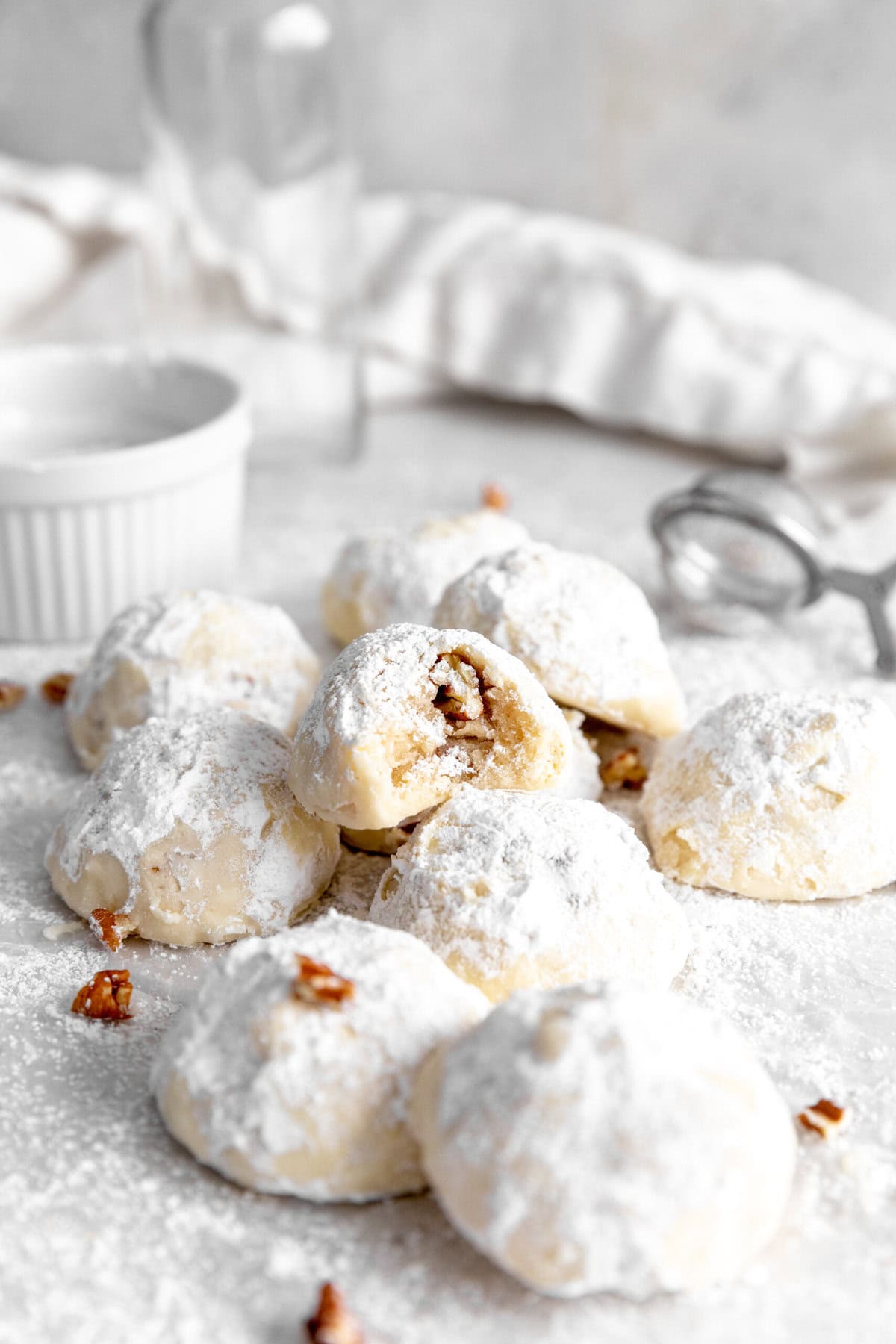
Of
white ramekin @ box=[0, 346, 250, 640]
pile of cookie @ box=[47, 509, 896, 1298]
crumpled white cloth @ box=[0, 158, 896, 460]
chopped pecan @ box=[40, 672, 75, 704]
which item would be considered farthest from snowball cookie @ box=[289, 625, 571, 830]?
crumpled white cloth @ box=[0, 158, 896, 460]

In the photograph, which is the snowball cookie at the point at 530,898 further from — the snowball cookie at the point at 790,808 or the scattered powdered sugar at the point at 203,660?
the scattered powdered sugar at the point at 203,660

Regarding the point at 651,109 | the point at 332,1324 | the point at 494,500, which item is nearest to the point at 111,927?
the point at 332,1324

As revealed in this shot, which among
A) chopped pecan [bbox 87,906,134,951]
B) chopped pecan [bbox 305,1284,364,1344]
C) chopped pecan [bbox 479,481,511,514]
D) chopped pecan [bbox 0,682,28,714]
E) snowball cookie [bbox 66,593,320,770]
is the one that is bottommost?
chopped pecan [bbox 479,481,511,514]

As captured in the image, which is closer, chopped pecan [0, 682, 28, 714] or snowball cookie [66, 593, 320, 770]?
snowball cookie [66, 593, 320, 770]

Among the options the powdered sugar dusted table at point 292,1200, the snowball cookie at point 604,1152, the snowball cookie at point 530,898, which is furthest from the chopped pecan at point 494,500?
the snowball cookie at point 604,1152

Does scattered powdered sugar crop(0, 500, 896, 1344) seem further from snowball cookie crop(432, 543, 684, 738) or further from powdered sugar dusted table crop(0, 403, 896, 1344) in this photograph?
snowball cookie crop(432, 543, 684, 738)

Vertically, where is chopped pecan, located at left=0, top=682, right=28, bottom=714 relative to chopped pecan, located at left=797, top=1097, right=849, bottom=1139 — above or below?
below
